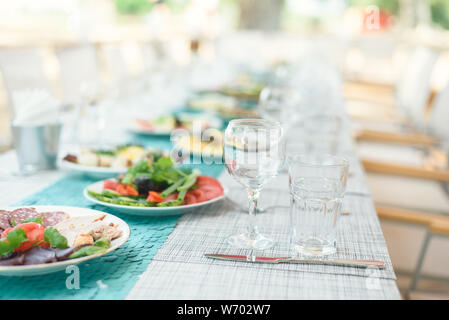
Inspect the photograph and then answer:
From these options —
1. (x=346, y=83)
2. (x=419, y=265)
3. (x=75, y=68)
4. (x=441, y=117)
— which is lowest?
(x=419, y=265)

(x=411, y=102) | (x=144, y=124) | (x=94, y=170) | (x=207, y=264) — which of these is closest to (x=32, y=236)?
(x=207, y=264)

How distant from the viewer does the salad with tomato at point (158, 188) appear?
0.98 metres

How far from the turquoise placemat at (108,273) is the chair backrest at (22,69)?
1428 millimetres

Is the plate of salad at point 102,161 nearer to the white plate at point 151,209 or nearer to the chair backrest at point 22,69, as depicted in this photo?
the white plate at point 151,209

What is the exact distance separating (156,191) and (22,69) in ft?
5.36

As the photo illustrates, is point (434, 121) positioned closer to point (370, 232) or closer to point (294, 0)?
point (370, 232)

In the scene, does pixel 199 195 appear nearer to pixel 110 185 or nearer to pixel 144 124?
pixel 110 185

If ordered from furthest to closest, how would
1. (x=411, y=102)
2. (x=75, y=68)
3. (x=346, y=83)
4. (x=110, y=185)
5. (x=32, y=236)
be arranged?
(x=346, y=83) → (x=411, y=102) → (x=75, y=68) → (x=110, y=185) → (x=32, y=236)

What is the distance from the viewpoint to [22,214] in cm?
85

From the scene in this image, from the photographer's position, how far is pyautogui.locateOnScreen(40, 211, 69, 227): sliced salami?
84 centimetres

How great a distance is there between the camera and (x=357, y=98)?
513 cm

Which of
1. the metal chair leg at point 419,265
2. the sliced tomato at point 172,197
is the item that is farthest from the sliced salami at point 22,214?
the metal chair leg at point 419,265
